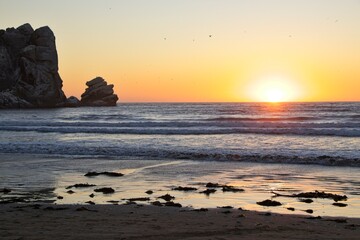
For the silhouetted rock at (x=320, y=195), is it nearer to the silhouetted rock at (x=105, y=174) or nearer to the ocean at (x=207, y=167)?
the ocean at (x=207, y=167)

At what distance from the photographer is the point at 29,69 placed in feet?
352

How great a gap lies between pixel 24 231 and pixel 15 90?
360 feet

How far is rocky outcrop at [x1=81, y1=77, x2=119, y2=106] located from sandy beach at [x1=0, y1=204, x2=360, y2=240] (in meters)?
118

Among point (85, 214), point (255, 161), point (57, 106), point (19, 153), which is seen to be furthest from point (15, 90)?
point (85, 214)

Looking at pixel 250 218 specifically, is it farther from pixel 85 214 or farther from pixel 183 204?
pixel 85 214

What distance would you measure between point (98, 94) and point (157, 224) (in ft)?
401

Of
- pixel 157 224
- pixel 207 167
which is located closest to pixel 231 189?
pixel 157 224

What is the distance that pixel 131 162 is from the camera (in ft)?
58.6

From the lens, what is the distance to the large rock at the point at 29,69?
108 meters

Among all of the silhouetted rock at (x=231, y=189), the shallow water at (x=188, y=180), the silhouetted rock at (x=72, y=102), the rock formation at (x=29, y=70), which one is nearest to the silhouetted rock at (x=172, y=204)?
the shallow water at (x=188, y=180)

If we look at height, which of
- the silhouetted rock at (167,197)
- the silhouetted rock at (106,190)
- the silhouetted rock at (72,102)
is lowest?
the silhouetted rock at (106,190)

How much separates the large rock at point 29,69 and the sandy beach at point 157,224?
336ft

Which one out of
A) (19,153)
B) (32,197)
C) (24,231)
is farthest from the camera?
(19,153)

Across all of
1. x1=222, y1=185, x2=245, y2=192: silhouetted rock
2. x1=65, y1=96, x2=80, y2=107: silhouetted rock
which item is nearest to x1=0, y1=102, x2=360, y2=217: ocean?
x1=222, y1=185, x2=245, y2=192: silhouetted rock
